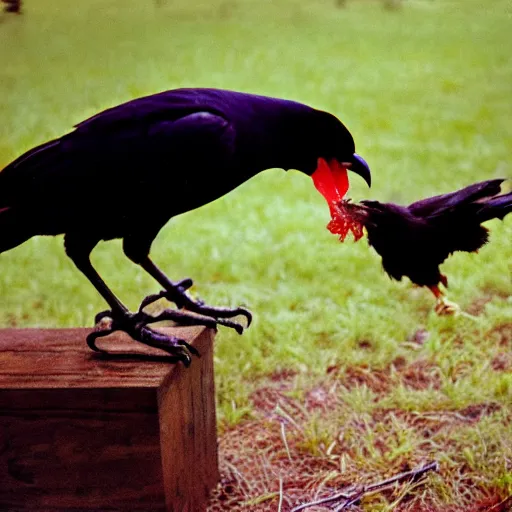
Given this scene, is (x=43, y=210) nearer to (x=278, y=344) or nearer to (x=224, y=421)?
(x=224, y=421)

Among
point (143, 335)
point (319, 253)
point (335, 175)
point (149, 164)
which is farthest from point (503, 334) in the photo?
point (149, 164)

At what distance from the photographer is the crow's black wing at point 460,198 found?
5.93 feet

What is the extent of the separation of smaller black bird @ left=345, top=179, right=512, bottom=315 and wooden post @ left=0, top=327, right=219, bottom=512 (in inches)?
25.7

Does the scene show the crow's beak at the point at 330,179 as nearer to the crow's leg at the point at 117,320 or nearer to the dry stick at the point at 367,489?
the crow's leg at the point at 117,320

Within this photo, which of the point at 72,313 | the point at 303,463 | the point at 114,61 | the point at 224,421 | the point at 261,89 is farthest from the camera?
the point at 261,89

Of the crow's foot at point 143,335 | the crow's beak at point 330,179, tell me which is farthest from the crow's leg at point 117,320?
the crow's beak at point 330,179

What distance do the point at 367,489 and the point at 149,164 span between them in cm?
120

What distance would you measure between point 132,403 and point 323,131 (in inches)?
33.8

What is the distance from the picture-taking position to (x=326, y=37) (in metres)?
4.30

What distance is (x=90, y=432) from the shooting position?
170 centimetres

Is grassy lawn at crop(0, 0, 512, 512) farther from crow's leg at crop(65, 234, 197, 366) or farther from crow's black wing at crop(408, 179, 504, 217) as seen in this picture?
crow's black wing at crop(408, 179, 504, 217)

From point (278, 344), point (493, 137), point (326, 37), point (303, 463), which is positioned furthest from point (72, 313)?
point (493, 137)

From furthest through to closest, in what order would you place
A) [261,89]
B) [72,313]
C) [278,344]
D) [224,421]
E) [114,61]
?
[261,89] → [114,61] → [72,313] → [278,344] → [224,421]

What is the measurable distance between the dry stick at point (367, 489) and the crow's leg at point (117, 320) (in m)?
0.65
